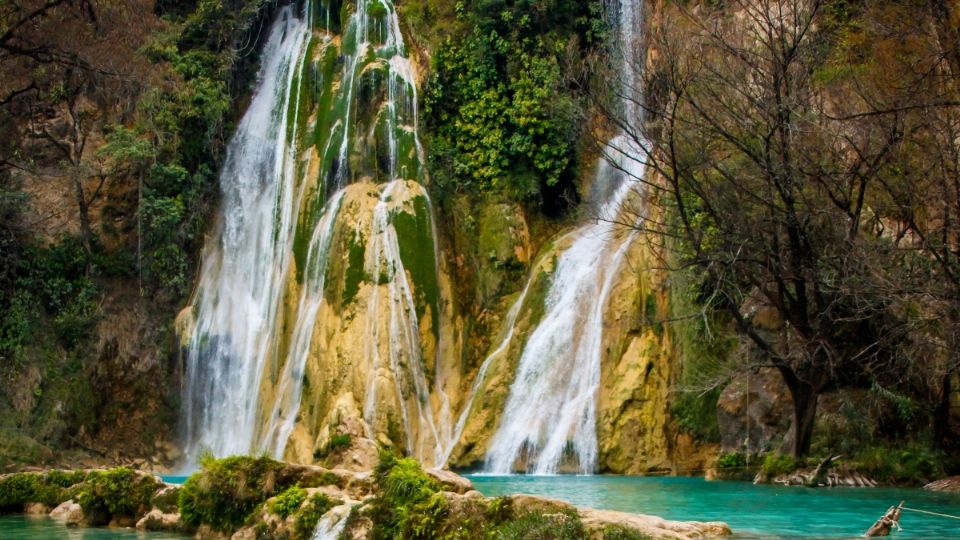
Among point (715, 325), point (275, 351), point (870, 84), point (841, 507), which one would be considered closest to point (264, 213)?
point (275, 351)

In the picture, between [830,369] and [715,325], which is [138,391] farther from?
[830,369]

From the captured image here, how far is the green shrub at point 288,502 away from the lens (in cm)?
1227

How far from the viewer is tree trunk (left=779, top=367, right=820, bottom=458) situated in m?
19.7

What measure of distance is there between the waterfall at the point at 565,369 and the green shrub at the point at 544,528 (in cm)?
1316

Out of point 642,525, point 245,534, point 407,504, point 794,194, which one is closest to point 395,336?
point 794,194

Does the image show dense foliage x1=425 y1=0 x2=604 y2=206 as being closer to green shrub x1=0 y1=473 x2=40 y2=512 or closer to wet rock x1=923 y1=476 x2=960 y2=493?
wet rock x1=923 y1=476 x2=960 y2=493

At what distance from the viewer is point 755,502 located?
52.2ft

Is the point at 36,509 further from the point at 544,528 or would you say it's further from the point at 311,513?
the point at 544,528

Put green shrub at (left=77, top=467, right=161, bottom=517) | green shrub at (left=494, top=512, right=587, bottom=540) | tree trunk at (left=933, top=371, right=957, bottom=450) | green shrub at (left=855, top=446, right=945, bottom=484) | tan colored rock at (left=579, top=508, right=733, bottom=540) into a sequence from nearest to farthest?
green shrub at (left=494, top=512, right=587, bottom=540), tan colored rock at (left=579, top=508, right=733, bottom=540), green shrub at (left=77, top=467, right=161, bottom=517), green shrub at (left=855, top=446, right=945, bottom=484), tree trunk at (left=933, top=371, right=957, bottom=450)

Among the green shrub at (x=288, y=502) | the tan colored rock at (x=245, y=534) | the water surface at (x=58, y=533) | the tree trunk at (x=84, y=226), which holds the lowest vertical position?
the water surface at (x=58, y=533)

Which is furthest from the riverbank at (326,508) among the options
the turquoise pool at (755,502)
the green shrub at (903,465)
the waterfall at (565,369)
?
the waterfall at (565,369)

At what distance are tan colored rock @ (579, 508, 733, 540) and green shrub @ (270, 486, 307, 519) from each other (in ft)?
11.6

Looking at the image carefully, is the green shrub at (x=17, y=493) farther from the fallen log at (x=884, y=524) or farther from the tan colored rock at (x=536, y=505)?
the fallen log at (x=884, y=524)

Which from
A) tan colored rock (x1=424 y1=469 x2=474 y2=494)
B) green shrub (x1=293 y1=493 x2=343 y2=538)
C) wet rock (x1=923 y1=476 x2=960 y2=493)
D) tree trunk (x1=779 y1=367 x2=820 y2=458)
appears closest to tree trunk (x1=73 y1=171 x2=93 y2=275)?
tree trunk (x1=779 y1=367 x2=820 y2=458)
